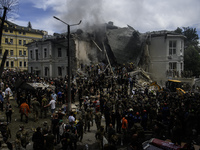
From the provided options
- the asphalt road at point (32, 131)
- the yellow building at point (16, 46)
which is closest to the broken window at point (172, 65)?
the asphalt road at point (32, 131)

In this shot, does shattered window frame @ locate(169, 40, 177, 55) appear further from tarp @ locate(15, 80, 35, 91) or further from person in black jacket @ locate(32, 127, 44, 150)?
person in black jacket @ locate(32, 127, 44, 150)

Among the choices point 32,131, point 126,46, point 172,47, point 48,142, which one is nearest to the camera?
point 48,142

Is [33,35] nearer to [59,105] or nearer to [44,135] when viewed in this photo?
[59,105]

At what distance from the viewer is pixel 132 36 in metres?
28.3

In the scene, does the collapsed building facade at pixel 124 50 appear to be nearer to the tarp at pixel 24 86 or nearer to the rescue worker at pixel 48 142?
A: the tarp at pixel 24 86

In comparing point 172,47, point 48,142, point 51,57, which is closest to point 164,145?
point 48,142

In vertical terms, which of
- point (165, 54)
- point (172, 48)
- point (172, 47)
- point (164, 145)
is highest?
point (172, 47)

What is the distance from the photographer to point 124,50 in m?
28.4

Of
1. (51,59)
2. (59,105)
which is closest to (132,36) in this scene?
(51,59)

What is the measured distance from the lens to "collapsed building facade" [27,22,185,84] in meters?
26.8

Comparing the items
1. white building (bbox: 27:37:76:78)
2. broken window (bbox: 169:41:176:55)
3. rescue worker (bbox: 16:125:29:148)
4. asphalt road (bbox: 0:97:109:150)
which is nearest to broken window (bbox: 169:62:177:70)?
broken window (bbox: 169:41:176:55)

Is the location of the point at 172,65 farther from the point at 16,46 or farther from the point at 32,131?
the point at 16,46

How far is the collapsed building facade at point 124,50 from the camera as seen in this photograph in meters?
26.8

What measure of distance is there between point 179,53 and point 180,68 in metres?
2.57
